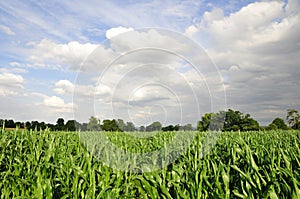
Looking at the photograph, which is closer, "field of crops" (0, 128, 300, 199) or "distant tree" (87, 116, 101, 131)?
"field of crops" (0, 128, 300, 199)

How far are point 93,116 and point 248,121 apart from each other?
48892mm

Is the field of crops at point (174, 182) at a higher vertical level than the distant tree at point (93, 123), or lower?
lower

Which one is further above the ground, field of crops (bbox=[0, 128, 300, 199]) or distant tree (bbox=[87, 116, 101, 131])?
distant tree (bbox=[87, 116, 101, 131])

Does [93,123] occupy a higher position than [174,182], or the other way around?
[93,123]

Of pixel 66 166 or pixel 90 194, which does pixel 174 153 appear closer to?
pixel 66 166

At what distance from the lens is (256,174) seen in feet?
7.68

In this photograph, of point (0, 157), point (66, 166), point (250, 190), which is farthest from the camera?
point (0, 157)

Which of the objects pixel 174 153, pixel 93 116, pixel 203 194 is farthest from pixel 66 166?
pixel 93 116

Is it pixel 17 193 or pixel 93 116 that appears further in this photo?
pixel 93 116

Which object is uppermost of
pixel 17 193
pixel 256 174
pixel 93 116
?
pixel 93 116

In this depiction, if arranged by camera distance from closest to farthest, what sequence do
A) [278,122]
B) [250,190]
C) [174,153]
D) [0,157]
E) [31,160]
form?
1. [250,190]
2. [31,160]
3. [0,157]
4. [174,153]
5. [278,122]

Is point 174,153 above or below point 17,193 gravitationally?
above

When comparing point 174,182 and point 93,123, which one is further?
point 93,123

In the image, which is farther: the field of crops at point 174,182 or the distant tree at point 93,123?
the distant tree at point 93,123
